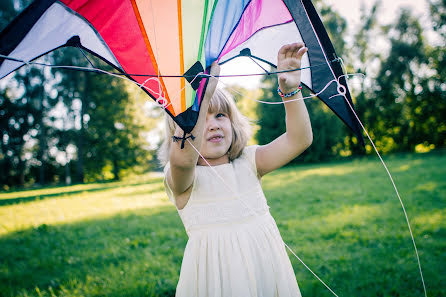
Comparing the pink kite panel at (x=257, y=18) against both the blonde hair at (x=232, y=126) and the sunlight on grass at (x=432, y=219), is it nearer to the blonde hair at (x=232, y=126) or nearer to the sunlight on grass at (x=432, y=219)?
the blonde hair at (x=232, y=126)

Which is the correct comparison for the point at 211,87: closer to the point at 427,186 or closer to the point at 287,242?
the point at 287,242

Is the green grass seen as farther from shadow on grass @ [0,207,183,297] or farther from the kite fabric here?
the kite fabric

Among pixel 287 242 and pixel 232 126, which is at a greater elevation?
pixel 232 126

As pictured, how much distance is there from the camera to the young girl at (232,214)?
1433 mm

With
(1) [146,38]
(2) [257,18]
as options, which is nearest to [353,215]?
(2) [257,18]

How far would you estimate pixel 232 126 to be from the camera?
5.81ft

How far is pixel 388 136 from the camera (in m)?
21.4

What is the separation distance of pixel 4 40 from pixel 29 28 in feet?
0.38

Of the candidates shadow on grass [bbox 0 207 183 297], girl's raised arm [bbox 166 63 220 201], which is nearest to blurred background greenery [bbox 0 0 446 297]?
shadow on grass [bbox 0 207 183 297]

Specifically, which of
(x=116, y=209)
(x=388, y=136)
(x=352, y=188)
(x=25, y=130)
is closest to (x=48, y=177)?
(x=25, y=130)

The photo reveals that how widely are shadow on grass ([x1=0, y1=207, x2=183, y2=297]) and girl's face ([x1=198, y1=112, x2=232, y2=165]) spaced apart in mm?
1823

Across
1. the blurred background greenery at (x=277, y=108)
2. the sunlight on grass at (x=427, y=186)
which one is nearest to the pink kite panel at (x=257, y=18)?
the sunlight on grass at (x=427, y=186)

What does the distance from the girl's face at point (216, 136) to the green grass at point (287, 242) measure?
1825 millimetres

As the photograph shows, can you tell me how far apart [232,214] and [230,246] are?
18cm
